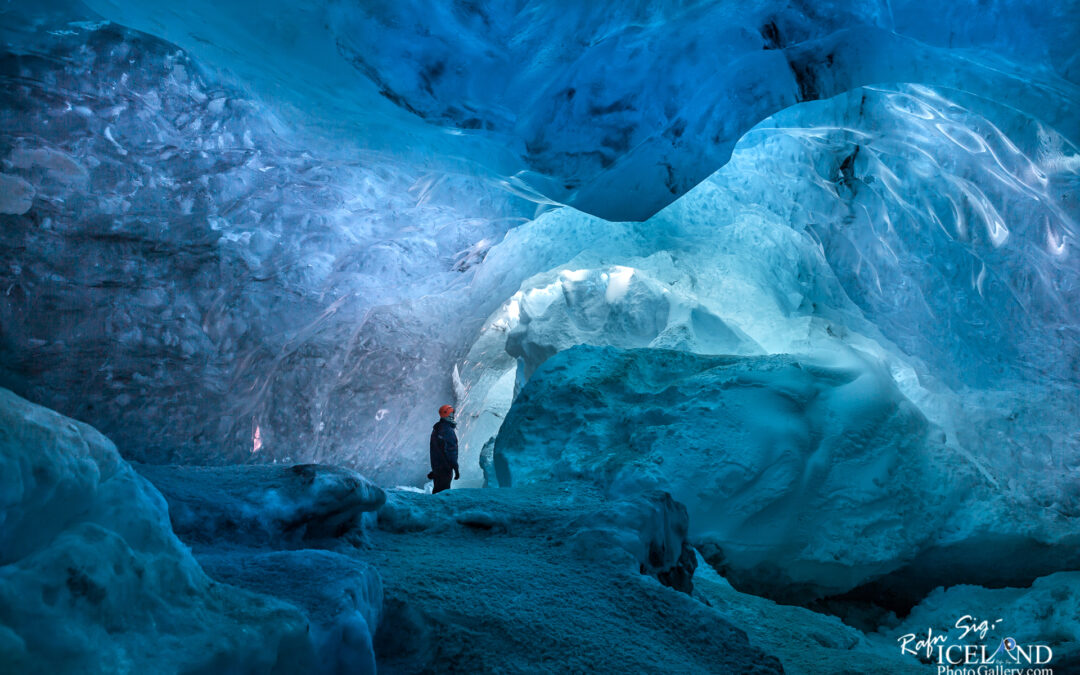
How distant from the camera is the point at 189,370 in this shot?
14.6 feet

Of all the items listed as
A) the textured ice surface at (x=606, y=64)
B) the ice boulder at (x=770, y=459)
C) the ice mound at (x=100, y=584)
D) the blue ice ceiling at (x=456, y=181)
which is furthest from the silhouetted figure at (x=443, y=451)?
the ice mound at (x=100, y=584)

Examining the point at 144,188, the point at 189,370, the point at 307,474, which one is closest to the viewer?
the point at 307,474

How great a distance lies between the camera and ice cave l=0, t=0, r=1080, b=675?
12.3 feet

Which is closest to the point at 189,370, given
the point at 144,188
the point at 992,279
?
the point at 144,188

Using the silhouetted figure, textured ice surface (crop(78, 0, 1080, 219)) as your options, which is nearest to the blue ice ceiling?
textured ice surface (crop(78, 0, 1080, 219))

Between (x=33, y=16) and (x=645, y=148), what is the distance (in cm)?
360

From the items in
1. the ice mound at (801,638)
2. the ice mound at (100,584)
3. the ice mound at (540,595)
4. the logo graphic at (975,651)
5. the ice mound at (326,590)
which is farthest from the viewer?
the logo graphic at (975,651)

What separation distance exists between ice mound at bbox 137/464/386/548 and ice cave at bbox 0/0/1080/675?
0.10m

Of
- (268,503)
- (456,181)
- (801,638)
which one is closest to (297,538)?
(268,503)

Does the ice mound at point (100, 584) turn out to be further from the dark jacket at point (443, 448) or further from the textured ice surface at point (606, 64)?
the dark jacket at point (443, 448)

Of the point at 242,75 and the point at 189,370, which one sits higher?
the point at 242,75

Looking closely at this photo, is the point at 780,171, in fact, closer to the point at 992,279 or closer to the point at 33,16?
the point at 992,279

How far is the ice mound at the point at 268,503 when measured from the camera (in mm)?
1981

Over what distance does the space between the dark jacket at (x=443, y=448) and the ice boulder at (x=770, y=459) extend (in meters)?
0.65
